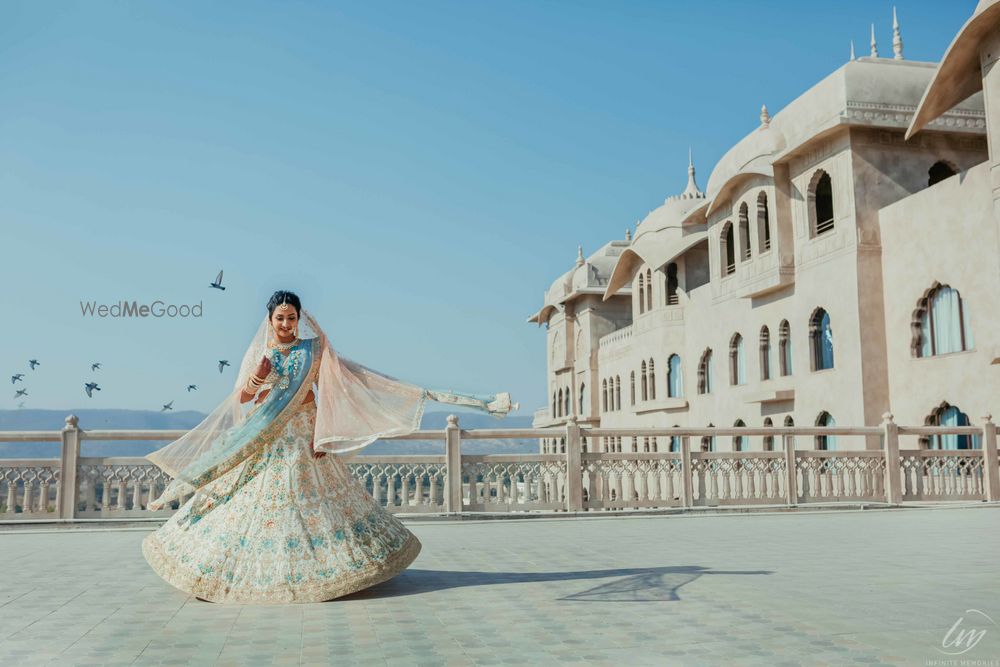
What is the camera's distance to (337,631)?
471cm

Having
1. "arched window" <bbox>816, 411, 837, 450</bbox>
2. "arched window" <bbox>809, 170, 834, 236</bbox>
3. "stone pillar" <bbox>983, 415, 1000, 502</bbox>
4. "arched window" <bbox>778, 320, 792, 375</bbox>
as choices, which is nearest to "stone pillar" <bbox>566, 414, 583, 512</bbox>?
"stone pillar" <bbox>983, 415, 1000, 502</bbox>

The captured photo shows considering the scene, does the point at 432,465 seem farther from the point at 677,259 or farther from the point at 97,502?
the point at 677,259

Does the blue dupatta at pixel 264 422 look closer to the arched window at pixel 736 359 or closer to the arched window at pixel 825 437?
the arched window at pixel 825 437

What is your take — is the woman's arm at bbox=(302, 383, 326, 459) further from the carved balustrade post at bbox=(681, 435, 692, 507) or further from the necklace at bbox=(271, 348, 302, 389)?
the carved balustrade post at bbox=(681, 435, 692, 507)

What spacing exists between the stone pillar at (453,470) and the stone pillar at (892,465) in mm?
7717

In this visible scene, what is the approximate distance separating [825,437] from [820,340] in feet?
8.31

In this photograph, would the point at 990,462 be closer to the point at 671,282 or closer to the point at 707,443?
the point at 707,443

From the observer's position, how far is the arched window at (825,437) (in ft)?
72.1

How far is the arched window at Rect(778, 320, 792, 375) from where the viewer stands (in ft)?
80.3

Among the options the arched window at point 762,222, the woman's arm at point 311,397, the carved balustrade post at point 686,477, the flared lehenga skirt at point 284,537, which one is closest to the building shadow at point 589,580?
the flared lehenga skirt at point 284,537

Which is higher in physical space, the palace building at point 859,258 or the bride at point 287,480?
the palace building at point 859,258

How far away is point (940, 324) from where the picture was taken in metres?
19.4

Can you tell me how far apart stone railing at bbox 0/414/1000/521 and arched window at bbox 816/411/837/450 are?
16.4ft

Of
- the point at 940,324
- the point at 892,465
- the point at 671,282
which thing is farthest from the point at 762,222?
the point at 892,465
